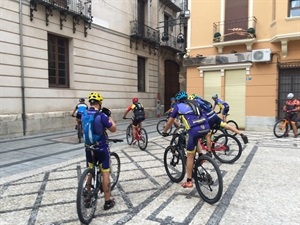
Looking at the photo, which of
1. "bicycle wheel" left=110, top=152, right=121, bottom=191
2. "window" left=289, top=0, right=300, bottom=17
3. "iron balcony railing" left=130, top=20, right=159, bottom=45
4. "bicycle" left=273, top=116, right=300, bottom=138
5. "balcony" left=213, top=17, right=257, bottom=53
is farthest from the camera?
"iron balcony railing" left=130, top=20, right=159, bottom=45

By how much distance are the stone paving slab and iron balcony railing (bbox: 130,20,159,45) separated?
42.7 ft

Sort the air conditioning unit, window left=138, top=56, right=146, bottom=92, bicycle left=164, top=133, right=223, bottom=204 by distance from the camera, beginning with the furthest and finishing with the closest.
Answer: window left=138, top=56, right=146, bottom=92 < the air conditioning unit < bicycle left=164, top=133, right=223, bottom=204

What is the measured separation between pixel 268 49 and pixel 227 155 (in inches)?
299

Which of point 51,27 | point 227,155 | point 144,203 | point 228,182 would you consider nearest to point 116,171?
point 144,203

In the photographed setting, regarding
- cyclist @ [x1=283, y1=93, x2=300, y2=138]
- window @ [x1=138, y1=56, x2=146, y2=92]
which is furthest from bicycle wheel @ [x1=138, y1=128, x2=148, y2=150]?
window @ [x1=138, y1=56, x2=146, y2=92]

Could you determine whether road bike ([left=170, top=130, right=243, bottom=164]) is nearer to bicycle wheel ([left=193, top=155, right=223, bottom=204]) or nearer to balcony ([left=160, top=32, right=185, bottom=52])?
bicycle wheel ([left=193, top=155, right=223, bottom=204])

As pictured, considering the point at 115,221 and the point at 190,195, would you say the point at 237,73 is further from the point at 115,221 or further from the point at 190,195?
the point at 115,221

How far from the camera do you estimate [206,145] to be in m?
7.00

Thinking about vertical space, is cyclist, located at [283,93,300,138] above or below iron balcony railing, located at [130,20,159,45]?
below

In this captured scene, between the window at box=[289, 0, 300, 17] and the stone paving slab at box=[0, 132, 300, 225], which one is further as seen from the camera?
the window at box=[289, 0, 300, 17]

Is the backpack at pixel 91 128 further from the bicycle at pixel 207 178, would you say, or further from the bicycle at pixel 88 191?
the bicycle at pixel 207 178

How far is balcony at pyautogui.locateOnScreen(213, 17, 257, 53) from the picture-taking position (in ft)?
42.8

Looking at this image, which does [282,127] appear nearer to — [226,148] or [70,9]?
[226,148]

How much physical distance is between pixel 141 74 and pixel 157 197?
16419 mm
